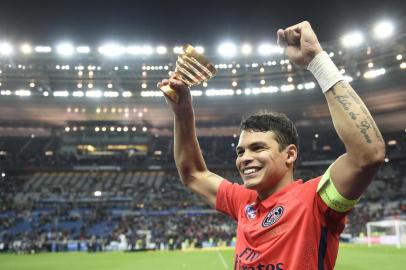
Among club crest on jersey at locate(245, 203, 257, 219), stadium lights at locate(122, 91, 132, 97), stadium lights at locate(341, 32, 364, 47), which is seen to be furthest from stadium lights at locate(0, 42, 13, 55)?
club crest on jersey at locate(245, 203, 257, 219)

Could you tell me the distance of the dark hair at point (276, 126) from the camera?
275cm

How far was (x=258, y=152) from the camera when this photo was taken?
2.70m

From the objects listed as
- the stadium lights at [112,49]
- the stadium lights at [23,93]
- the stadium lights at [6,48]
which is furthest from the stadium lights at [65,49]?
the stadium lights at [23,93]

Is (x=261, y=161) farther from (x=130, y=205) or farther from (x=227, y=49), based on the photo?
(x=227, y=49)

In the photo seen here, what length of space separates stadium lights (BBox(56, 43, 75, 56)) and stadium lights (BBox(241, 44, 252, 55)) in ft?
75.6

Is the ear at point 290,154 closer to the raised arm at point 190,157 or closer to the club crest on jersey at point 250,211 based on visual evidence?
the club crest on jersey at point 250,211

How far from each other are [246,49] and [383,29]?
1716 cm

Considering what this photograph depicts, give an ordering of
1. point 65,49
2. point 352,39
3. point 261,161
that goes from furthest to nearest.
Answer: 1. point 65,49
2. point 352,39
3. point 261,161

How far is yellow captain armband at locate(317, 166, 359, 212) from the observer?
7.38ft

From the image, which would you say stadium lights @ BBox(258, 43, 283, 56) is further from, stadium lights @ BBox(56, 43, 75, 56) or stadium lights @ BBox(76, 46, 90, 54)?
stadium lights @ BBox(56, 43, 75, 56)

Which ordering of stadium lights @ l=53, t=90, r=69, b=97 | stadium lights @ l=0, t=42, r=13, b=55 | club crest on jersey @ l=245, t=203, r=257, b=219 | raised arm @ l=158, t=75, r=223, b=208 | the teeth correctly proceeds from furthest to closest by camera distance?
stadium lights @ l=53, t=90, r=69, b=97
stadium lights @ l=0, t=42, r=13, b=55
raised arm @ l=158, t=75, r=223, b=208
club crest on jersey @ l=245, t=203, r=257, b=219
the teeth

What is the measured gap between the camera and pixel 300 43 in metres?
2.52

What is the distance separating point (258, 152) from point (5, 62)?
59.3 m

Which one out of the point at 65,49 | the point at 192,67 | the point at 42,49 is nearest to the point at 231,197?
the point at 192,67
